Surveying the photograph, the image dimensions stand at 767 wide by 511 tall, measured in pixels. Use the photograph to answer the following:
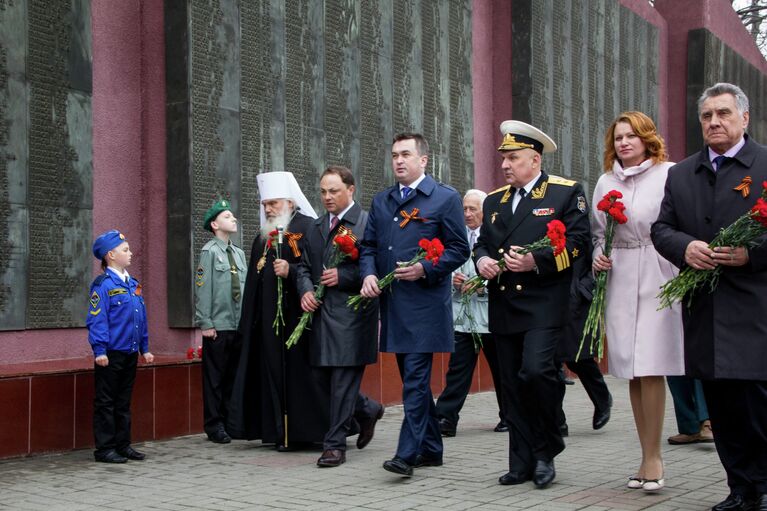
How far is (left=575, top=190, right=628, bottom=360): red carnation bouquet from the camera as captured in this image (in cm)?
572

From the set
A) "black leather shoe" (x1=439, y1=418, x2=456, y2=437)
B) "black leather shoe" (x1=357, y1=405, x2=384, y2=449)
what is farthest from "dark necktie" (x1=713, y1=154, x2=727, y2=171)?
"black leather shoe" (x1=439, y1=418, x2=456, y2=437)

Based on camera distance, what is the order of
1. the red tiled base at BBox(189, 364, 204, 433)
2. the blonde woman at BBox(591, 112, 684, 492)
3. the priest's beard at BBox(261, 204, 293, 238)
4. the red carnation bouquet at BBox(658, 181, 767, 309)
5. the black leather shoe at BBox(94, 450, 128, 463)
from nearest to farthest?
1. the red carnation bouquet at BBox(658, 181, 767, 309)
2. the blonde woman at BBox(591, 112, 684, 492)
3. the black leather shoe at BBox(94, 450, 128, 463)
4. the priest's beard at BBox(261, 204, 293, 238)
5. the red tiled base at BBox(189, 364, 204, 433)

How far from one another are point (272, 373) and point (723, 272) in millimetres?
3695

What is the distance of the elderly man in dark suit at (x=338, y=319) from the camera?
7.00m

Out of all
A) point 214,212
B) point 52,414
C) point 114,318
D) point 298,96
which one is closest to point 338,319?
point 114,318

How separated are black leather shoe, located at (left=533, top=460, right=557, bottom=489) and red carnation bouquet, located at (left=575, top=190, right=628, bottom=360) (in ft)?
2.21

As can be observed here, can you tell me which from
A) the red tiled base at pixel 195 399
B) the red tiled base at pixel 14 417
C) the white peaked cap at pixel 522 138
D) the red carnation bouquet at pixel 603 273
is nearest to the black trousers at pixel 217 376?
the red tiled base at pixel 195 399

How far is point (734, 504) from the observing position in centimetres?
514

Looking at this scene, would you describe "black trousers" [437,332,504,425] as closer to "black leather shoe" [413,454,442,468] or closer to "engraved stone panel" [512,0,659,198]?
"black leather shoe" [413,454,442,468]

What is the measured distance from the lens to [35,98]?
8.56m

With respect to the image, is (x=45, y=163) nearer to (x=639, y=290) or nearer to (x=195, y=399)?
(x=195, y=399)

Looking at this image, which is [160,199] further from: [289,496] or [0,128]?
[289,496]

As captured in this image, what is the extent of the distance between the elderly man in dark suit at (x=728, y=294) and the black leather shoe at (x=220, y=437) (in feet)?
13.3

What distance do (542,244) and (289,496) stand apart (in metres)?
1.90
